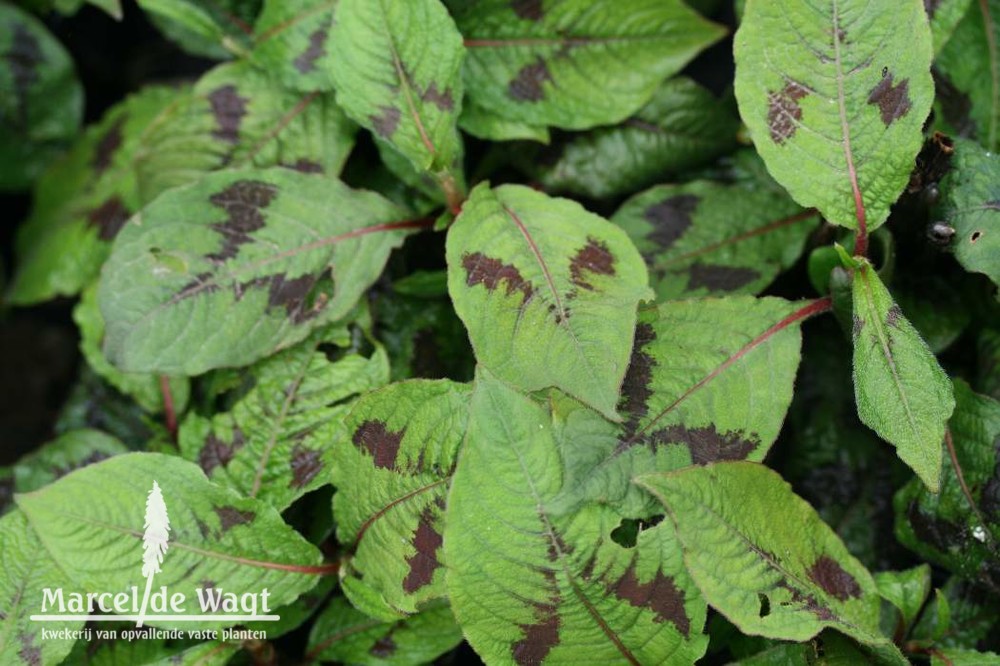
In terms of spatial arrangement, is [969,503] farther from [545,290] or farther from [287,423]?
[287,423]

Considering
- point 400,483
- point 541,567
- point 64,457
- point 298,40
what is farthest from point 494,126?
point 64,457

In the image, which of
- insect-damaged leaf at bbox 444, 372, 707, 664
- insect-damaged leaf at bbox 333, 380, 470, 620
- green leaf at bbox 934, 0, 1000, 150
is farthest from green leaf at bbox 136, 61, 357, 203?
green leaf at bbox 934, 0, 1000, 150

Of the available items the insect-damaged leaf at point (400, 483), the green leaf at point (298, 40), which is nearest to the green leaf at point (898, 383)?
the insect-damaged leaf at point (400, 483)

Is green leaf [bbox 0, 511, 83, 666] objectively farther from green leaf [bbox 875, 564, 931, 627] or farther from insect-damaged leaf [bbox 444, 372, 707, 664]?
green leaf [bbox 875, 564, 931, 627]

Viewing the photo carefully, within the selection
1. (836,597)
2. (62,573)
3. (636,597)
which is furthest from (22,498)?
(836,597)

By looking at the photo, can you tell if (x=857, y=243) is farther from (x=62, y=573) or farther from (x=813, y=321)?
(x=62, y=573)

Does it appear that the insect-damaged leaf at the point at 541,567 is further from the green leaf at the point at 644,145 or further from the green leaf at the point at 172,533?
the green leaf at the point at 644,145

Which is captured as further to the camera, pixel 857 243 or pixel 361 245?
pixel 361 245
